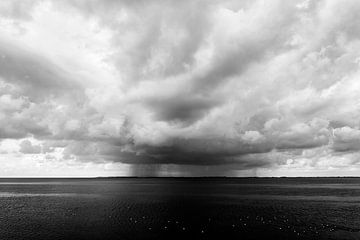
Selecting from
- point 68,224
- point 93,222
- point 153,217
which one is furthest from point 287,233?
point 68,224

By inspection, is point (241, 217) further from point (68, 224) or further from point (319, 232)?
point (68, 224)

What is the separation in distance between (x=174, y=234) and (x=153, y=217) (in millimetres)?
24357

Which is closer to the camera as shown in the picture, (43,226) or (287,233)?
(287,233)

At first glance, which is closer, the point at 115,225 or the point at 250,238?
the point at 250,238

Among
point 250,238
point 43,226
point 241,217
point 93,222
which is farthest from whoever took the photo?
point 241,217

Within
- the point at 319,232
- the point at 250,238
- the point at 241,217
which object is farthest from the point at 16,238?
the point at 319,232

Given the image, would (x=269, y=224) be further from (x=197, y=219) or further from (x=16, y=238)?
(x=16, y=238)

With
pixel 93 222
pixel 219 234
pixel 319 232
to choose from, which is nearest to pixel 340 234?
pixel 319 232

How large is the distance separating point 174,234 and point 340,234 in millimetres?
37821

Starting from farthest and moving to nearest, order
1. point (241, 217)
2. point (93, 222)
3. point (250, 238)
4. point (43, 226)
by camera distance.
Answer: point (241, 217) → point (93, 222) → point (43, 226) → point (250, 238)

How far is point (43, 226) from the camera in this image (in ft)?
246

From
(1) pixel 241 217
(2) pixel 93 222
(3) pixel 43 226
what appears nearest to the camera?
(3) pixel 43 226

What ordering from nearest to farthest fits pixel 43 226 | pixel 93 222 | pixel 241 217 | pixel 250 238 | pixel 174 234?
pixel 250 238 < pixel 174 234 < pixel 43 226 < pixel 93 222 < pixel 241 217

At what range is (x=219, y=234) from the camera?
6525cm
